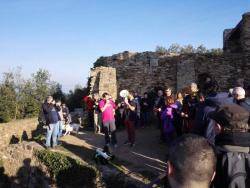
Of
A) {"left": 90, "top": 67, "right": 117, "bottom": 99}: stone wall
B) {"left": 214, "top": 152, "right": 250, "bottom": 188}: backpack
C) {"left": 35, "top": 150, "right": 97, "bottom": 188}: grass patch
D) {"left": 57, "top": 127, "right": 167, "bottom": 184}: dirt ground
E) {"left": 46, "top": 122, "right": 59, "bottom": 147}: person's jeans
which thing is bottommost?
{"left": 35, "top": 150, "right": 97, "bottom": 188}: grass patch

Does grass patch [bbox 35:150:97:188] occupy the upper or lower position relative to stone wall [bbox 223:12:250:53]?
lower

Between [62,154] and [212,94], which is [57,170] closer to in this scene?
[62,154]

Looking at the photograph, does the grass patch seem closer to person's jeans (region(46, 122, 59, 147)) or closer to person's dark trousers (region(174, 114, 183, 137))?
person's jeans (region(46, 122, 59, 147))

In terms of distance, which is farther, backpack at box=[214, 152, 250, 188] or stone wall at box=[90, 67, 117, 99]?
stone wall at box=[90, 67, 117, 99]

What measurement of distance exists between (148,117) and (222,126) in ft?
43.8

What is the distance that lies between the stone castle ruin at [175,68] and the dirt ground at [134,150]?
419cm

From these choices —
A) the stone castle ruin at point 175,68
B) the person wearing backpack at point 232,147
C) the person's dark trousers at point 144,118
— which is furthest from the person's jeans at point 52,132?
the person wearing backpack at point 232,147

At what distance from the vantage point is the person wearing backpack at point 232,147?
449cm

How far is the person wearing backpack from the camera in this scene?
4.49 meters

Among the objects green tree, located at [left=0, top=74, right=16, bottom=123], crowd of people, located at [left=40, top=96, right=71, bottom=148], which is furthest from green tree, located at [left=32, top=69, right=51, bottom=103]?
crowd of people, located at [left=40, top=96, right=71, bottom=148]

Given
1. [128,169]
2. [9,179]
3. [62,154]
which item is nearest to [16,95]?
[9,179]

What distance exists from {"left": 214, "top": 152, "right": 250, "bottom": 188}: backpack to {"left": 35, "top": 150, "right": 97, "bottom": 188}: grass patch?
6.34 meters

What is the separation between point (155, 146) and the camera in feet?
42.8

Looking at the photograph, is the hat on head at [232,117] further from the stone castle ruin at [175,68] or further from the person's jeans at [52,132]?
the stone castle ruin at [175,68]
